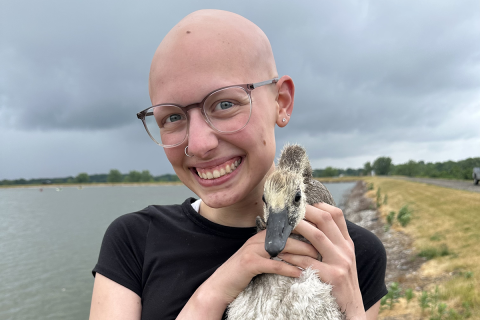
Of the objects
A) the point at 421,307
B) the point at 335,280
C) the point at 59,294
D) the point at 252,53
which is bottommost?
the point at 59,294

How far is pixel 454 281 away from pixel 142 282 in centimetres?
946

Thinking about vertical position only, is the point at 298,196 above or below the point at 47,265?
above

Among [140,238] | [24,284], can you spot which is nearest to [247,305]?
[140,238]

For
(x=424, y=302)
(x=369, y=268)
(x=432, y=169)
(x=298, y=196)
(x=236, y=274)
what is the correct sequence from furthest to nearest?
(x=432, y=169) → (x=424, y=302) → (x=369, y=268) → (x=298, y=196) → (x=236, y=274)

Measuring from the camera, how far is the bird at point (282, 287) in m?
1.80

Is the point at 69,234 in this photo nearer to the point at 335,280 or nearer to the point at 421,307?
the point at 421,307

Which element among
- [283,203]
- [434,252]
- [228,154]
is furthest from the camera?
[434,252]

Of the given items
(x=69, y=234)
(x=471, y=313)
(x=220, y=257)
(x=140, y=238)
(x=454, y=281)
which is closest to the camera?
(x=220, y=257)

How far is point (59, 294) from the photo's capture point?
41.4 feet

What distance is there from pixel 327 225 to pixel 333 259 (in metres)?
0.22

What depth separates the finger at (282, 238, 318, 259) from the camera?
1850 mm

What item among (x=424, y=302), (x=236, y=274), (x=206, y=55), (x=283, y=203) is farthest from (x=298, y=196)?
(x=424, y=302)

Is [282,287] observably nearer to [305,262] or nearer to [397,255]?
[305,262]

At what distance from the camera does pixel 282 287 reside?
1893 mm
